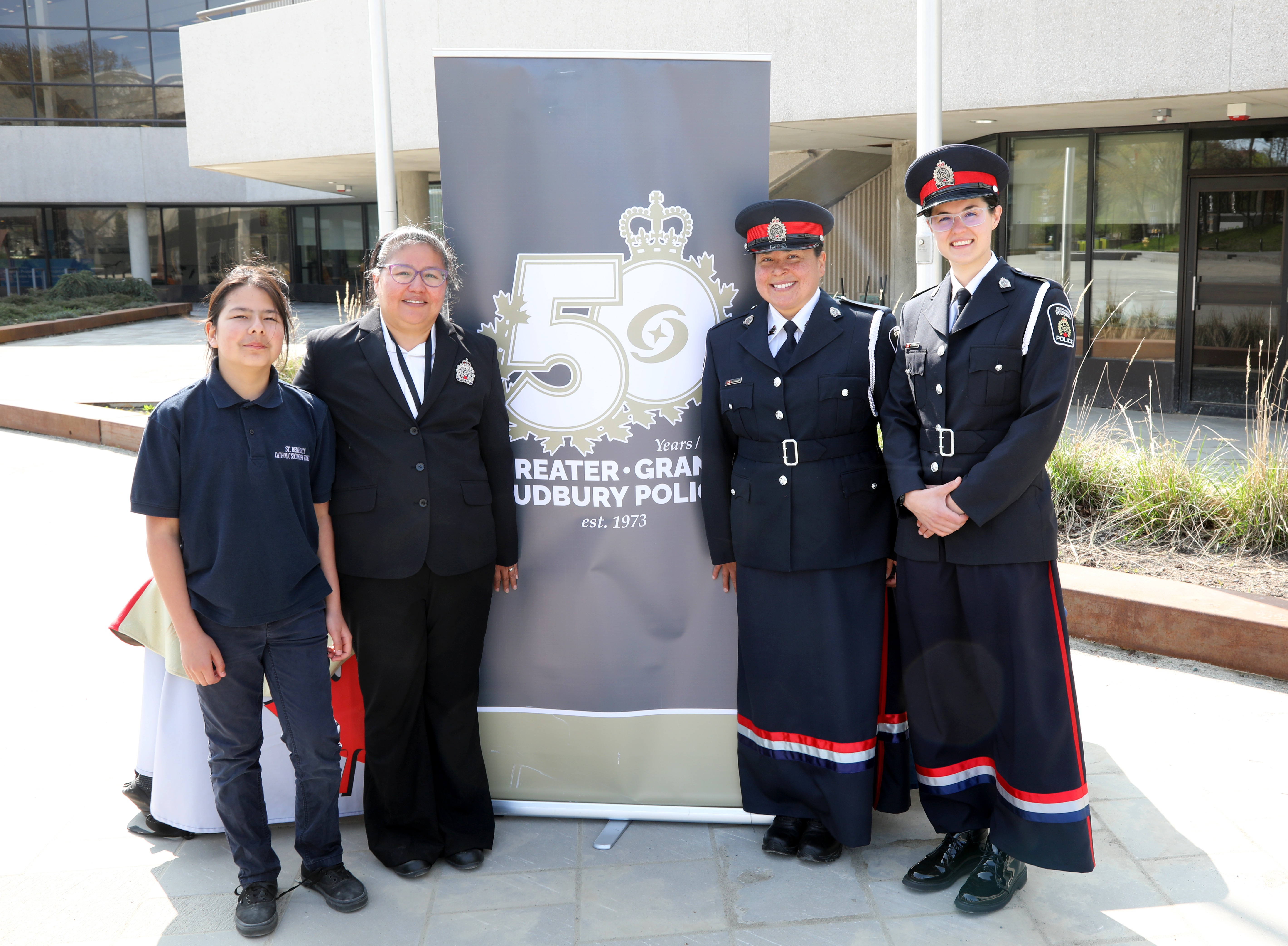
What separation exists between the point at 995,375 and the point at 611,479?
1154mm

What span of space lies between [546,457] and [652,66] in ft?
3.90

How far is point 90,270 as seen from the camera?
2695 centimetres

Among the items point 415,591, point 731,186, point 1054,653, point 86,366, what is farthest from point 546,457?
point 86,366

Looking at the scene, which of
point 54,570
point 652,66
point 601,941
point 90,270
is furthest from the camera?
point 90,270

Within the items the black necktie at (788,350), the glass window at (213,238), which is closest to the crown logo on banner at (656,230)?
the black necktie at (788,350)

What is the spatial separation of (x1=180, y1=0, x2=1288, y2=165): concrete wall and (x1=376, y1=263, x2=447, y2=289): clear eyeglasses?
2.99 m

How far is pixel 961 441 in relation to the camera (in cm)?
268

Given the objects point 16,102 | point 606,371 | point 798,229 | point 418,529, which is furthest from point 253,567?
point 16,102

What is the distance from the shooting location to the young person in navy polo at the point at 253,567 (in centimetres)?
253

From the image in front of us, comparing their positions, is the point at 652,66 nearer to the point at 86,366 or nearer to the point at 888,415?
the point at 888,415

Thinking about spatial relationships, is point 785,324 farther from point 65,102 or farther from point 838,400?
point 65,102

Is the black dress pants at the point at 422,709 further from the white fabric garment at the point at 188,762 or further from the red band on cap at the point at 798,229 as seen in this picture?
the red band on cap at the point at 798,229

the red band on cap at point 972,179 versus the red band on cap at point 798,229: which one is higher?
the red band on cap at point 972,179

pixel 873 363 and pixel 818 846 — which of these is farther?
pixel 818 846
